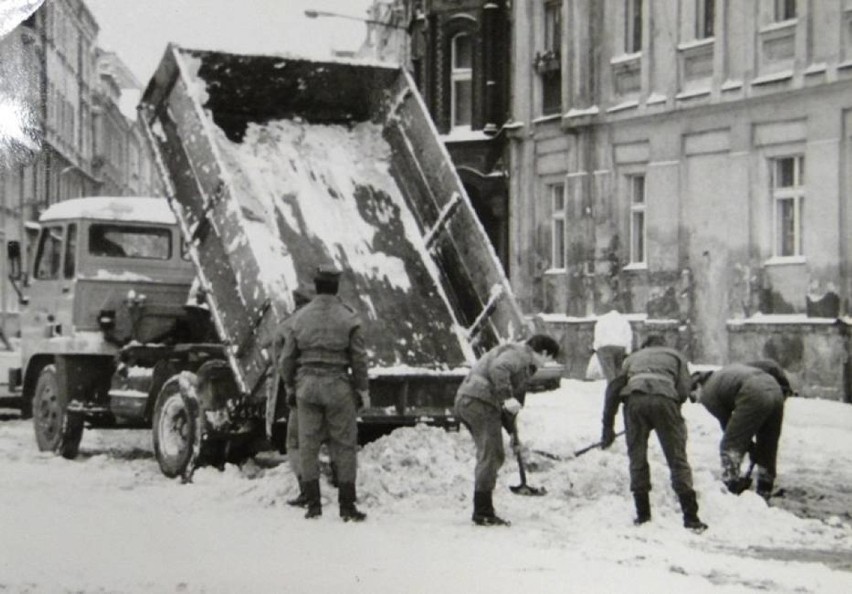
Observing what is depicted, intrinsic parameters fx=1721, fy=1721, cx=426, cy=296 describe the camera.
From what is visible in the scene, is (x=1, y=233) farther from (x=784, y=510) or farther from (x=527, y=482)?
(x=784, y=510)

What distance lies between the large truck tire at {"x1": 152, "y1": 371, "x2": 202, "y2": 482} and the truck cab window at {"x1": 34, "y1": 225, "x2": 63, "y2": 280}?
1.68 meters

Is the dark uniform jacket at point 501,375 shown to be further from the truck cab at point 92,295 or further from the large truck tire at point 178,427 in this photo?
the truck cab at point 92,295

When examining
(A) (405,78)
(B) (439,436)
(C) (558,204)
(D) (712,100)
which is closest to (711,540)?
(B) (439,436)

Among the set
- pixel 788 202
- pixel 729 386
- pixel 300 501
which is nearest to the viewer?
pixel 300 501

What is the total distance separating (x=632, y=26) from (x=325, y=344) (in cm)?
1021

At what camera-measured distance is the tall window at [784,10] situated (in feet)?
40.2

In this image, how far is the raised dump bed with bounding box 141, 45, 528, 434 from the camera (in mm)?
9844

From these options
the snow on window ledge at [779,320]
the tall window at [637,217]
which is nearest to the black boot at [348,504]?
the snow on window ledge at [779,320]

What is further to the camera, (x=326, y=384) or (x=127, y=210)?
(x=127, y=210)

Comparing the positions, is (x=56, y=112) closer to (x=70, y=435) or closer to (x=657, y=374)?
(x=657, y=374)

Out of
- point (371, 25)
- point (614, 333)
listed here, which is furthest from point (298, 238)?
point (614, 333)

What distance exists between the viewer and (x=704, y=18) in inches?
601

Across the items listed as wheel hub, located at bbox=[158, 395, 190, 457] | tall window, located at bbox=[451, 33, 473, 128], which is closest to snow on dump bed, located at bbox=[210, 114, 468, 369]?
wheel hub, located at bbox=[158, 395, 190, 457]

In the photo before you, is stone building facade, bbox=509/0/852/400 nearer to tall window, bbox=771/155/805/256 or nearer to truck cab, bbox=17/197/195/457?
tall window, bbox=771/155/805/256
